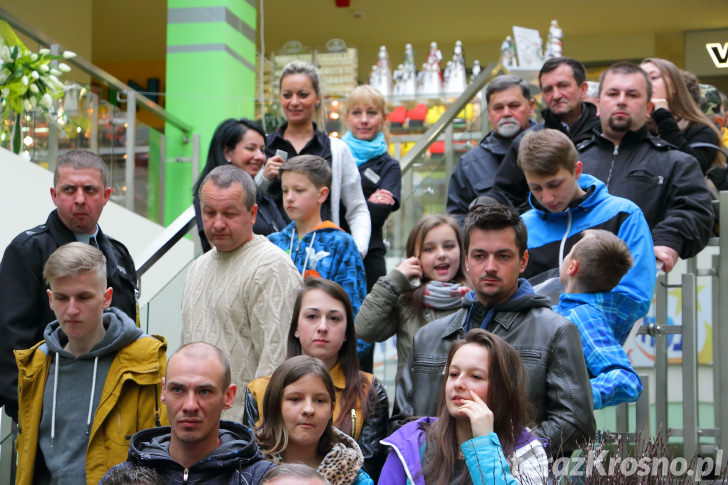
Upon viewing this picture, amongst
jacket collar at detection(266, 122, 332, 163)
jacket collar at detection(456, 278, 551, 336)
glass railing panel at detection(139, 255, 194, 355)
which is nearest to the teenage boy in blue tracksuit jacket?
jacket collar at detection(456, 278, 551, 336)

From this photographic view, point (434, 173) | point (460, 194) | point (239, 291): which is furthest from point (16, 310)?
point (434, 173)

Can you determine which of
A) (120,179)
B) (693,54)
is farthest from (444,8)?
(120,179)

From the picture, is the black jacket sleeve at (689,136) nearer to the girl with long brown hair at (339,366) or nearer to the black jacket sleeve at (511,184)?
the black jacket sleeve at (511,184)

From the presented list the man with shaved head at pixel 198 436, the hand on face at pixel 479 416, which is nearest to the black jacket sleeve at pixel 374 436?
the man with shaved head at pixel 198 436

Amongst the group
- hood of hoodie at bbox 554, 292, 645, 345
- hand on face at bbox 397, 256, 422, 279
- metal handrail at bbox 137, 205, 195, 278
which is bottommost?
hood of hoodie at bbox 554, 292, 645, 345

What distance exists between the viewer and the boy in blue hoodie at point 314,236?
14.8 ft

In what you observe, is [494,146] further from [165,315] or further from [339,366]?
[339,366]

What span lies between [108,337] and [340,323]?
0.81 m

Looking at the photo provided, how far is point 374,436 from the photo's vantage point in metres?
3.67

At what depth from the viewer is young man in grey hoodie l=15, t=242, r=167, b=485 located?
348 cm

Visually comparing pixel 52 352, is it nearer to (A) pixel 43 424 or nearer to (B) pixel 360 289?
(A) pixel 43 424

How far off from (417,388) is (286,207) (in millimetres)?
1362

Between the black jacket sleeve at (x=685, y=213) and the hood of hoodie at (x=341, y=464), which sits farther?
the black jacket sleeve at (x=685, y=213)

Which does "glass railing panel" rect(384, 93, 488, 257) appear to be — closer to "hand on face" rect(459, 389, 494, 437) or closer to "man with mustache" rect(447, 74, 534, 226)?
"man with mustache" rect(447, 74, 534, 226)
